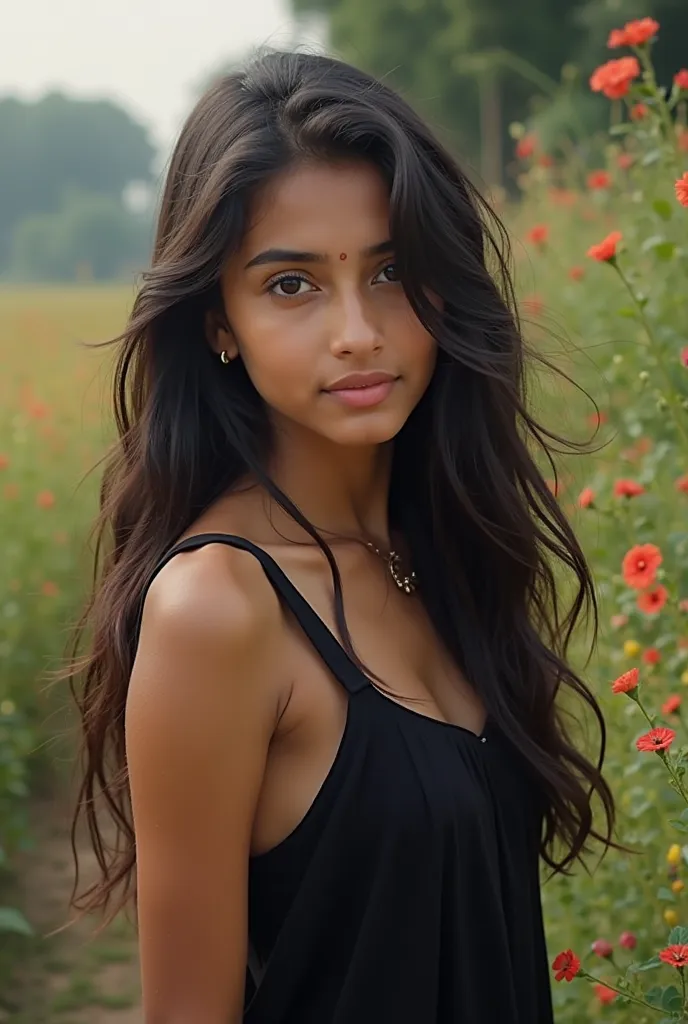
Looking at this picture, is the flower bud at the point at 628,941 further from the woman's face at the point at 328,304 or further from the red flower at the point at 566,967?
the woman's face at the point at 328,304

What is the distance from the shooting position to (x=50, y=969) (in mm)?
3145

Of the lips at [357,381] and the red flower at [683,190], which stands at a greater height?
the red flower at [683,190]

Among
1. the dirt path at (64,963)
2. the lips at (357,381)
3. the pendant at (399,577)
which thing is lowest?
the dirt path at (64,963)

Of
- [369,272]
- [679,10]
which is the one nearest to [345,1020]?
[369,272]

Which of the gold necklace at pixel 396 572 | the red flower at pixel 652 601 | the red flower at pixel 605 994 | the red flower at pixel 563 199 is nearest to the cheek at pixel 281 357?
the gold necklace at pixel 396 572

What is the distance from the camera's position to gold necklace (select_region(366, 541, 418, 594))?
1.58 meters

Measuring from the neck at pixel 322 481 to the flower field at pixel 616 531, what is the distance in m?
0.32

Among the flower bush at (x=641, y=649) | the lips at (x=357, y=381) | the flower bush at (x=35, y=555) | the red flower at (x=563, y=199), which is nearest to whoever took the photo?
the lips at (x=357, y=381)

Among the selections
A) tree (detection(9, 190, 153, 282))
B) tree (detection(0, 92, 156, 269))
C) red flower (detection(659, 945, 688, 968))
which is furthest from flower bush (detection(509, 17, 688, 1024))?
tree (detection(0, 92, 156, 269))

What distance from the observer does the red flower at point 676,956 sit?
123 cm

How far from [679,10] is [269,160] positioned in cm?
1279

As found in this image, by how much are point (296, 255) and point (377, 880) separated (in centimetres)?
61

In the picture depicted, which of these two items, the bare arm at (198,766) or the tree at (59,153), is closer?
the bare arm at (198,766)

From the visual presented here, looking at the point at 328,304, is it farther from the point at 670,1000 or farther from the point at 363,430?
the point at 670,1000
